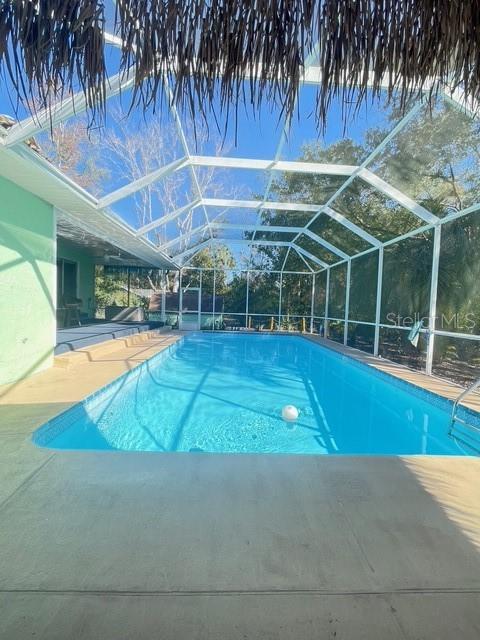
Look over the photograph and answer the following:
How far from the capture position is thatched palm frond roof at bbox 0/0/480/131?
59.1 inches

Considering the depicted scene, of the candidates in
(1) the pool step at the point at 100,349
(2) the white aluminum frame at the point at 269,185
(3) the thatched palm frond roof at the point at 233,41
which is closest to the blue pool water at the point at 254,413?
(1) the pool step at the point at 100,349

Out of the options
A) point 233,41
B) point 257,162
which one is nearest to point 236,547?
point 233,41

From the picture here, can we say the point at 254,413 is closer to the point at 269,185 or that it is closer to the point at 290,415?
the point at 290,415

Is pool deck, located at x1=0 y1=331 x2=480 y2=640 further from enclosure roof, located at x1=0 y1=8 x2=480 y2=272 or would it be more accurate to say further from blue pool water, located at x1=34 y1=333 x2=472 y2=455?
enclosure roof, located at x1=0 y1=8 x2=480 y2=272

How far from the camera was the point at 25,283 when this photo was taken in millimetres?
5477

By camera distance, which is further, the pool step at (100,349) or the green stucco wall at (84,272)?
the green stucco wall at (84,272)

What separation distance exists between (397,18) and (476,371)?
25.0 feet

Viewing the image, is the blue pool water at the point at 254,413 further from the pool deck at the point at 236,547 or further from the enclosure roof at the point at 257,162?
the enclosure roof at the point at 257,162

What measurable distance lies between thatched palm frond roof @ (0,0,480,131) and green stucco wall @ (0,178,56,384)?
13.3 ft

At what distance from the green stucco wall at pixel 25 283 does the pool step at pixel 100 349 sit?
10.6 inches

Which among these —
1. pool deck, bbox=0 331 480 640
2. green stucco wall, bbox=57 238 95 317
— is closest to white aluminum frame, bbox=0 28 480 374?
pool deck, bbox=0 331 480 640

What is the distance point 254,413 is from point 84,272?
1069 centimetres

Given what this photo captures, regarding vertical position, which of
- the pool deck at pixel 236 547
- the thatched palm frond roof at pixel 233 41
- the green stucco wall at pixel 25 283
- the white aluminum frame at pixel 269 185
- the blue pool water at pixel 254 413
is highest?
the white aluminum frame at pixel 269 185

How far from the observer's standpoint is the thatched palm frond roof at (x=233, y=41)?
150 centimetres
